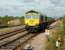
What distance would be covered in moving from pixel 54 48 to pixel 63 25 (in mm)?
1926

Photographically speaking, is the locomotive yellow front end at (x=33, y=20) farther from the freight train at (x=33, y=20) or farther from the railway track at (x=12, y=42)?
the railway track at (x=12, y=42)

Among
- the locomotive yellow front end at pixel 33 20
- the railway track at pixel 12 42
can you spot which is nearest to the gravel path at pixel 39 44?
the railway track at pixel 12 42

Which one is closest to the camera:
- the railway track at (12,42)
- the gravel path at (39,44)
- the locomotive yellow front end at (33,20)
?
the railway track at (12,42)

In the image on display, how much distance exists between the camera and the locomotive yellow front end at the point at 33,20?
28.2m

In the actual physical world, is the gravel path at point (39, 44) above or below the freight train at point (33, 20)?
below

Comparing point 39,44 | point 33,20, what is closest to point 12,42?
point 39,44

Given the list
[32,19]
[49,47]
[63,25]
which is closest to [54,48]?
[49,47]

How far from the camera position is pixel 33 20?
1110 inches

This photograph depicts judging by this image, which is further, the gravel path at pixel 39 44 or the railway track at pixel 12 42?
the gravel path at pixel 39 44

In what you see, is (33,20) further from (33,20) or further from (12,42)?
(12,42)

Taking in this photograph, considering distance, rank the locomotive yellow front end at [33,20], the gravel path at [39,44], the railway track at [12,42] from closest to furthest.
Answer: the railway track at [12,42] → the gravel path at [39,44] → the locomotive yellow front end at [33,20]

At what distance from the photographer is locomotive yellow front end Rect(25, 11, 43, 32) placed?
92.5ft

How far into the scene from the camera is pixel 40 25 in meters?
29.2

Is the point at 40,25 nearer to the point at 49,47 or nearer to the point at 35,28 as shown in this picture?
the point at 35,28
